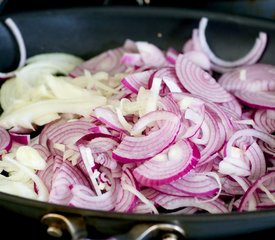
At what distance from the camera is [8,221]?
2.75 ft

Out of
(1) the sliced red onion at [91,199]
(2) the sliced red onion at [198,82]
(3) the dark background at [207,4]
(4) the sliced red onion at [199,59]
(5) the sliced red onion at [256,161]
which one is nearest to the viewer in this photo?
(1) the sliced red onion at [91,199]

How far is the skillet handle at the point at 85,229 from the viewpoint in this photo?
2.35ft

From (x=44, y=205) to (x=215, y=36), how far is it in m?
0.66

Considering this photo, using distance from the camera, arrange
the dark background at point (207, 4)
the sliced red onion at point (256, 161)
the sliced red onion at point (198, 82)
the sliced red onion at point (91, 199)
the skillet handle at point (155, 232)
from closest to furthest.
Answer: the skillet handle at point (155, 232)
the sliced red onion at point (91, 199)
the sliced red onion at point (256, 161)
the sliced red onion at point (198, 82)
the dark background at point (207, 4)

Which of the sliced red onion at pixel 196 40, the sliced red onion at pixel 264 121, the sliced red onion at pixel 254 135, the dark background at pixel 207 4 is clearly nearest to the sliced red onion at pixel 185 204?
the sliced red onion at pixel 254 135

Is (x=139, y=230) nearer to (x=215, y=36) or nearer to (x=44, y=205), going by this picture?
(x=44, y=205)

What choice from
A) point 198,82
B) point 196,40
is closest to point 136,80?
point 198,82

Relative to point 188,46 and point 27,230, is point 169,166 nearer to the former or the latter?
point 27,230

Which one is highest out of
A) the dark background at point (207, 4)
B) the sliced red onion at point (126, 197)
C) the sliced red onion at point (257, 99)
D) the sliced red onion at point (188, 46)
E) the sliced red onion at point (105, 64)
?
the dark background at point (207, 4)

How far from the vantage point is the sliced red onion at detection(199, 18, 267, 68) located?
3.91 feet

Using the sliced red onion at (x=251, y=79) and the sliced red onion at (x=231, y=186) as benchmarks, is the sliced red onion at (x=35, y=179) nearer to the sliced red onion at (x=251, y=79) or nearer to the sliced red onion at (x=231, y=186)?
the sliced red onion at (x=231, y=186)

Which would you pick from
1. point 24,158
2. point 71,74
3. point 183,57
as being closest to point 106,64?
point 71,74

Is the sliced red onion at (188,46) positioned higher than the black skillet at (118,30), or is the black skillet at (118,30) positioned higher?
the black skillet at (118,30)

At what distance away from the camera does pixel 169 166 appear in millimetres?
863
